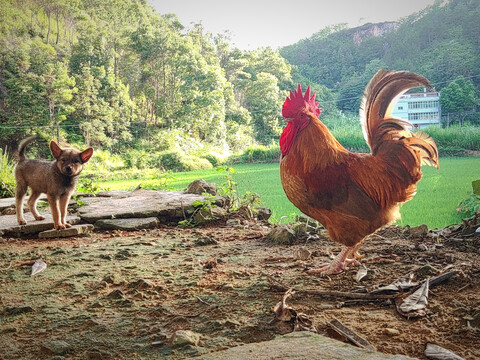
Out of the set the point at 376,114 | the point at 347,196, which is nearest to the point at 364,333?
the point at 347,196

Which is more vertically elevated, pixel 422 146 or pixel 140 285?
pixel 422 146

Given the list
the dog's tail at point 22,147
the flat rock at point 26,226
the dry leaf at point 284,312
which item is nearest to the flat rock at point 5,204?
the flat rock at point 26,226

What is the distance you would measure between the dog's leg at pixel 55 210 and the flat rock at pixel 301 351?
113 inches

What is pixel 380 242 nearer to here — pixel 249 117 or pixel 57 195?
pixel 57 195

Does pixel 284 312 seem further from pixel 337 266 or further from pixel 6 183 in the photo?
pixel 6 183

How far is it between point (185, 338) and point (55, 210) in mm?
2704

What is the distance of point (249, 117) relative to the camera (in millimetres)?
8039

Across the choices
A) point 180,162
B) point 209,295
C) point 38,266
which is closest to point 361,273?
point 209,295

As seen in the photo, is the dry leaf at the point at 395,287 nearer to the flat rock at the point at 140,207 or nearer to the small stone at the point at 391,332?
the small stone at the point at 391,332

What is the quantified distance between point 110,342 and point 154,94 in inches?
307

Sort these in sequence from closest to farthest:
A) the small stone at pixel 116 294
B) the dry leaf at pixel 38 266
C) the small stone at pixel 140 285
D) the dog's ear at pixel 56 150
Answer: the small stone at pixel 116 294
the small stone at pixel 140 285
the dry leaf at pixel 38 266
the dog's ear at pixel 56 150

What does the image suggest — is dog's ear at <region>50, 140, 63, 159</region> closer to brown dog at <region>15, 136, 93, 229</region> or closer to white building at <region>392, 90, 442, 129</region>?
brown dog at <region>15, 136, 93, 229</region>

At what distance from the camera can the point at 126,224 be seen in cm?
413

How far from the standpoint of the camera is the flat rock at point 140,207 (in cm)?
437
